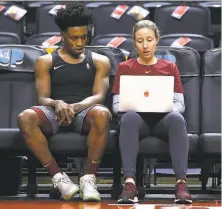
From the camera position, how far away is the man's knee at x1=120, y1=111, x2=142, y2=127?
108 inches

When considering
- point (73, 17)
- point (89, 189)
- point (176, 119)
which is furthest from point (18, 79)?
point (176, 119)

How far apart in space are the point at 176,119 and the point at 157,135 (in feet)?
0.42

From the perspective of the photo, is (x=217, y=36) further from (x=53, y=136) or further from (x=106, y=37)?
(x=53, y=136)

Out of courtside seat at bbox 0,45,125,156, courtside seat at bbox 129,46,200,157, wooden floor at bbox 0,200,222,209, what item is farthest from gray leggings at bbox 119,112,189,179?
courtside seat at bbox 0,45,125,156

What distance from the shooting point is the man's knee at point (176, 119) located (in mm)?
2748

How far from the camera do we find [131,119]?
9.08 feet

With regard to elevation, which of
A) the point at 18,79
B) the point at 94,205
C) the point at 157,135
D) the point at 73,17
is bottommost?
the point at 94,205

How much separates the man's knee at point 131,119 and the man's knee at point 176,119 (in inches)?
5.5

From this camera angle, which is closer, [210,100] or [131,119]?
[131,119]

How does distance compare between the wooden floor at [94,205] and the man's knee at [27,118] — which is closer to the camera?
the wooden floor at [94,205]

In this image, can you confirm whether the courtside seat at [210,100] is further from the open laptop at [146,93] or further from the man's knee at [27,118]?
the man's knee at [27,118]

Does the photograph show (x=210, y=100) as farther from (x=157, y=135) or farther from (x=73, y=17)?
(x=73, y=17)

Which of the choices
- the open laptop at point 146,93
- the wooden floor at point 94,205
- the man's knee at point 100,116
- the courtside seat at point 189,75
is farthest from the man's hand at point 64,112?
the courtside seat at point 189,75

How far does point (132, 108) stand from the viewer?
2.84 meters
